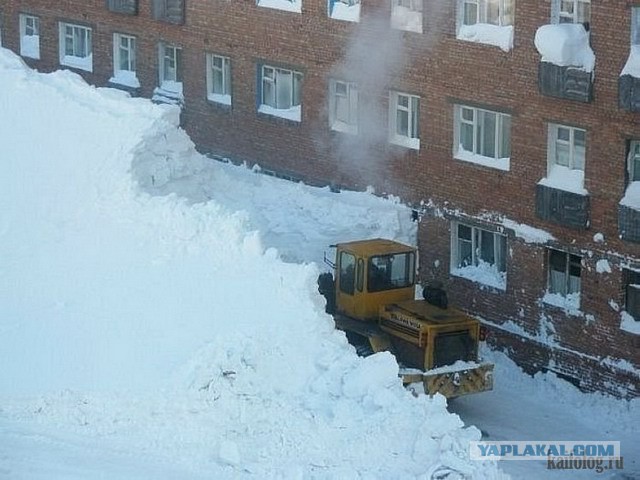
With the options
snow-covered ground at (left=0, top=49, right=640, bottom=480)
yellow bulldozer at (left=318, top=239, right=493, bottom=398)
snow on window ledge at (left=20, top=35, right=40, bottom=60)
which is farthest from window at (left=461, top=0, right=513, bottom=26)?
snow on window ledge at (left=20, top=35, right=40, bottom=60)

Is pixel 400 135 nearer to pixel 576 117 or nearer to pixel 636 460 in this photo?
pixel 576 117

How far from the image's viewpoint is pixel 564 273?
30.9 metres

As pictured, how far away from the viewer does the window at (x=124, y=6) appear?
39.3 meters

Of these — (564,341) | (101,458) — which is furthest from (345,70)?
(101,458)

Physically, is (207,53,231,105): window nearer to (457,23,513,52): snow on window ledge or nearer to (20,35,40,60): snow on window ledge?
(20,35,40,60): snow on window ledge

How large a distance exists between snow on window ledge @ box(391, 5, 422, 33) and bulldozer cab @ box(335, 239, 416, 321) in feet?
17.2

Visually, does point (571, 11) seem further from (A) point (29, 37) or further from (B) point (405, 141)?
(A) point (29, 37)

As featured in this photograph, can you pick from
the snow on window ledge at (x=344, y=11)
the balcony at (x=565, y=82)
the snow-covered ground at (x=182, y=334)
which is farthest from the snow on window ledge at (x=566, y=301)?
the snow on window ledge at (x=344, y=11)

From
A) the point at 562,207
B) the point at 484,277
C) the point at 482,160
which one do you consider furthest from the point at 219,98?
the point at 562,207

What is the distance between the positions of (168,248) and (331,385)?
5.01 metres

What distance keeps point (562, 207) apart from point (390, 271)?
3395mm

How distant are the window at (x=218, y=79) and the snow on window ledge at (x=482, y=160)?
703cm

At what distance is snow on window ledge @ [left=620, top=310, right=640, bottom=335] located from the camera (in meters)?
29.7

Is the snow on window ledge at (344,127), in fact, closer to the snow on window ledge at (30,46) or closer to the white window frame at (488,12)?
the white window frame at (488,12)
